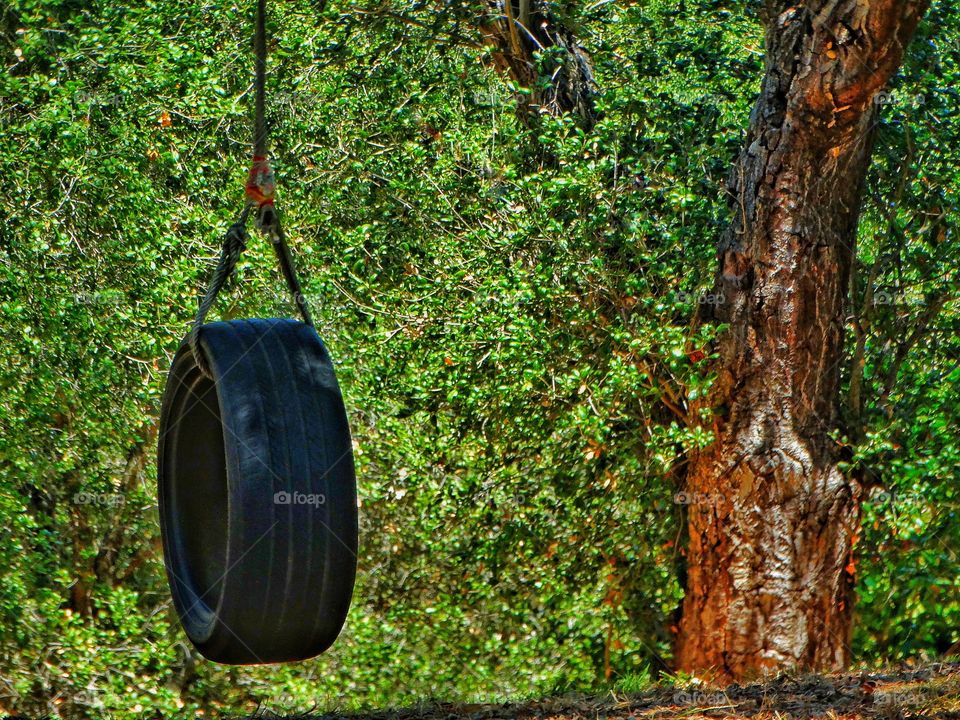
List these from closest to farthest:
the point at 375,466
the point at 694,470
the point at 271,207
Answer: the point at 271,207, the point at 694,470, the point at 375,466

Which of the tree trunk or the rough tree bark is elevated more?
the rough tree bark

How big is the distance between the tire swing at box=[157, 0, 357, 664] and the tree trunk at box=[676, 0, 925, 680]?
358 cm

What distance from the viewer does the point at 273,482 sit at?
378 cm

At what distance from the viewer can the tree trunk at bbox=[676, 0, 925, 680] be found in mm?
6828

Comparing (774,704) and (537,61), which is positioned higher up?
(537,61)

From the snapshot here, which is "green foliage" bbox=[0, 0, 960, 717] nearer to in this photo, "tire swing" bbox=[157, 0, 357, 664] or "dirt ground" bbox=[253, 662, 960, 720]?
"dirt ground" bbox=[253, 662, 960, 720]

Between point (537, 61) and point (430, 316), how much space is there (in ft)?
6.13

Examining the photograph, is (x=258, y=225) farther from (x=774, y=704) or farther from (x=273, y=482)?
(x=774, y=704)

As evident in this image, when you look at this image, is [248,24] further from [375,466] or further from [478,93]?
[375,466]

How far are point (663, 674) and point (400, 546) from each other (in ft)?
7.37

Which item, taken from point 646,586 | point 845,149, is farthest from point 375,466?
point 845,149

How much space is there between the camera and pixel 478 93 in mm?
8742

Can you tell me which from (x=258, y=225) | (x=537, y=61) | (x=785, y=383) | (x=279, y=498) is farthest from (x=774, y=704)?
(x=537, y=61)

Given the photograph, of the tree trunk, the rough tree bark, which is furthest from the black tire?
the rough tree bark
